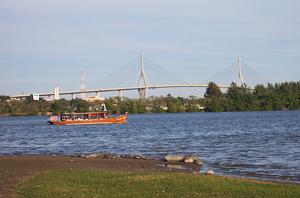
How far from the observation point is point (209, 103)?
17212cm

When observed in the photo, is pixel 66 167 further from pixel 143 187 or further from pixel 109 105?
pixel 109 105

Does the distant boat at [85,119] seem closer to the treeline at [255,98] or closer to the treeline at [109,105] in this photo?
the treeline at [109,105]

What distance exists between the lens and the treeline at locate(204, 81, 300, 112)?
6521 inches

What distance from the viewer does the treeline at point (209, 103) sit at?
525 feet

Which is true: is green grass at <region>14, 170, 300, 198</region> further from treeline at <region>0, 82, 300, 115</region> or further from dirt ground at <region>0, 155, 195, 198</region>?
treeline at <region>0, 82, 300, 115</region>

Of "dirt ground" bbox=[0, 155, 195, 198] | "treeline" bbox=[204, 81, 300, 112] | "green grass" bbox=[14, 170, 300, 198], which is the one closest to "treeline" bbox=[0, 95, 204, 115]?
"treeline" bbox=[204, 81, 300, 112]

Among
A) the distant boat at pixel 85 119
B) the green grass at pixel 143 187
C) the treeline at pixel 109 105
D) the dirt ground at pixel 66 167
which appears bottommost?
the dirt ground at pixel 66 167

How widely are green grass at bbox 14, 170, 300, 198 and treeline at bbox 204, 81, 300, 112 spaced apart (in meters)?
146

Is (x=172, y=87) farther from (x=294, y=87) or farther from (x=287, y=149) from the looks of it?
(x=287, y=149)

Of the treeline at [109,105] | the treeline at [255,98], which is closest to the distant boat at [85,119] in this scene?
the treeline at [109,105]

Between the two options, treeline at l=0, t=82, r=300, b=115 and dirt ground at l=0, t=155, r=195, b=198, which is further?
treeline at l=0, t=82, r=300, b=115

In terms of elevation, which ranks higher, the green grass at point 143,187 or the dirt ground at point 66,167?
the green grass at point 143,187

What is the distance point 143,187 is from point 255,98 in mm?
158059

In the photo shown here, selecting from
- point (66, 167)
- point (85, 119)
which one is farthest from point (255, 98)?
point (66, 167)
